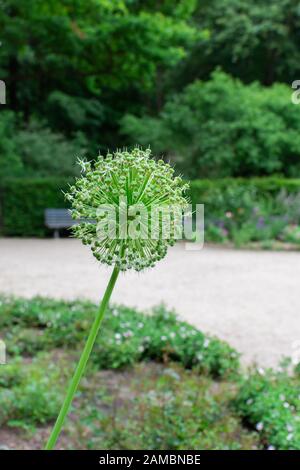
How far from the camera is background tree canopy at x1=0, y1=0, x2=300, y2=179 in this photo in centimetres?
1369

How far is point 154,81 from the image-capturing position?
1992cm

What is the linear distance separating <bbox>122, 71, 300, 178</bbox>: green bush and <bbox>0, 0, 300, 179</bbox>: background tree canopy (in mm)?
32

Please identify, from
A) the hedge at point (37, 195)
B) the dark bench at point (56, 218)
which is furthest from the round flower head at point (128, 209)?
the hedge at point (37, 195)

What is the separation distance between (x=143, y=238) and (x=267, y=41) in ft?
62.6

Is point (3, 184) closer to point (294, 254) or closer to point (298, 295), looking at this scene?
point (294, 254)

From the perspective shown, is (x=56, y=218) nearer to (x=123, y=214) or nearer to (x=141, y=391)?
(x=141, y=391)

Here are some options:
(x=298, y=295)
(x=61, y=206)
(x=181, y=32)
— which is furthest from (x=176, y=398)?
(x=181, y=32)

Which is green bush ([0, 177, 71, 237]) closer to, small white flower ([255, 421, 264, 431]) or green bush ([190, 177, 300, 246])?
green bush ([190, 177, 300, 246])

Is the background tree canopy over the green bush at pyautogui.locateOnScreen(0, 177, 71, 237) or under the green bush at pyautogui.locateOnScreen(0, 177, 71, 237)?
over

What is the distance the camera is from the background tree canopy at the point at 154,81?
1369cm

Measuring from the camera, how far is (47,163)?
15102 mm

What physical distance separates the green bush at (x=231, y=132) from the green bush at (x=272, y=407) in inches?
439

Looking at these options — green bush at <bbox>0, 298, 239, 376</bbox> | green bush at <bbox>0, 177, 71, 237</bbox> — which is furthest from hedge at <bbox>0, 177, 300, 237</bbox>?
green bush at <bbox>0, 298, 239, 376</bbox>

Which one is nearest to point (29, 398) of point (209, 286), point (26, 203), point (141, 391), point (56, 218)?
point (141, 391)
